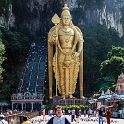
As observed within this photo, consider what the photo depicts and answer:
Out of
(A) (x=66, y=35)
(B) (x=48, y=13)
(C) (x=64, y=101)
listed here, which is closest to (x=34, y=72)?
(A) (x=66, y=35)

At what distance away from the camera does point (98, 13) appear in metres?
50.8

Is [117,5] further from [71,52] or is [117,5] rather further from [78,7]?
[71,52]

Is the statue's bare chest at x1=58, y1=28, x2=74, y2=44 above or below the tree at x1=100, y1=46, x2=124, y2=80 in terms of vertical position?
above

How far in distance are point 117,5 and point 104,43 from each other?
50.5ft

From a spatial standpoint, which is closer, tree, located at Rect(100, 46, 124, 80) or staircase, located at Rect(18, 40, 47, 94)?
staircase, located at Rect(18, 40, 47, 94)

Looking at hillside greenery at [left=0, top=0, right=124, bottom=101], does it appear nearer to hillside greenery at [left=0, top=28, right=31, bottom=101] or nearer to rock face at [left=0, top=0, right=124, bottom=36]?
hillside greenery at [left=0, top=28, right=31, bottom=101]

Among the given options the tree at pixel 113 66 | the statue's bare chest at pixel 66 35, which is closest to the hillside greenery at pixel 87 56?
the tree at pixel 113 66

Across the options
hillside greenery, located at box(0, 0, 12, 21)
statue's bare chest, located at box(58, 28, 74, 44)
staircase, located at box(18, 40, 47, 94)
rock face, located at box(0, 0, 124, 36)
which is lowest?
staircase, located at box(18, 40, 47, 94)

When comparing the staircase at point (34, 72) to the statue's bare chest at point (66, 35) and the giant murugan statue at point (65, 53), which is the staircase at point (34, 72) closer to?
the giant murugan statue at point (65, 53)

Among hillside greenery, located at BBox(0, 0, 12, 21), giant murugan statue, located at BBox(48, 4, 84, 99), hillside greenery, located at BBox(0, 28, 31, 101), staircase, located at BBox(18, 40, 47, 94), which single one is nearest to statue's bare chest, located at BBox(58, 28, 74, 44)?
giant murugan statue, located at BBox(48, 4, 84, 99)

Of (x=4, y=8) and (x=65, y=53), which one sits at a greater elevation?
(x=4, y=8)

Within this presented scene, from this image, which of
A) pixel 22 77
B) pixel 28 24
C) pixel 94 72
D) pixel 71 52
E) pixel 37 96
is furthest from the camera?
pixel 28 24

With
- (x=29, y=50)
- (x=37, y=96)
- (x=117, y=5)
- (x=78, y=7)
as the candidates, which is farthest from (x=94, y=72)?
(x=117, y=5)

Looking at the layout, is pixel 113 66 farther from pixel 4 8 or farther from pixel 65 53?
pixel 4 8
